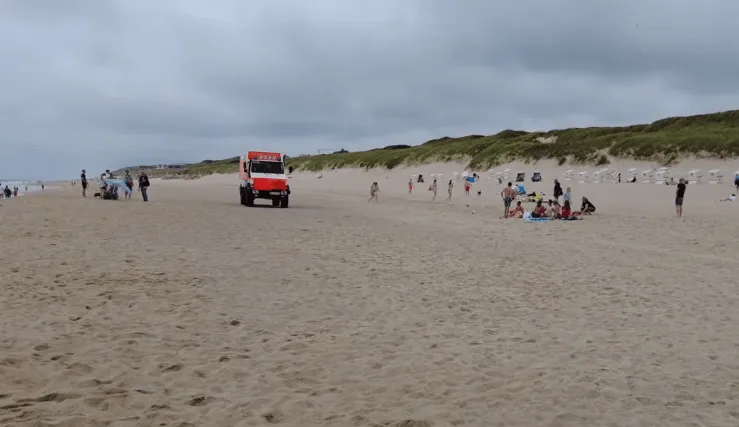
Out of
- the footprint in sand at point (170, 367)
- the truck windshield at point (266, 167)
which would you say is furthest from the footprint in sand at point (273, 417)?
the truck windshield at point (266, 167)

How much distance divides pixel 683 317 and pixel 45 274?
10.8 metres

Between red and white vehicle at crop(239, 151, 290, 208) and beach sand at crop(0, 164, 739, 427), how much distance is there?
14231 millimetres

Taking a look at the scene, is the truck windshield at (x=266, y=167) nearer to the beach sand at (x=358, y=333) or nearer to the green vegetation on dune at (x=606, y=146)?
the beach sand at (x=358, y=333)

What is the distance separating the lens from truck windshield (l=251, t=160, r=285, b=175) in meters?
29.5

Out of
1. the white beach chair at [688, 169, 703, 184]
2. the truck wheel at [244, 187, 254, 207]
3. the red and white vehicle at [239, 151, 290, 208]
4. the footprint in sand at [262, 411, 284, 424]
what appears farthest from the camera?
the white beach chair at [688, 169, 703, 184]

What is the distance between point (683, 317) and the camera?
8.02m

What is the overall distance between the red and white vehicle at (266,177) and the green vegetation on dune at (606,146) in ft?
127

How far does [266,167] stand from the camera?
29594 mm

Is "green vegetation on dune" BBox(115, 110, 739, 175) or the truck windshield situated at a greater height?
"green vegetation on dune" BBox(115, 110, 739, 175)

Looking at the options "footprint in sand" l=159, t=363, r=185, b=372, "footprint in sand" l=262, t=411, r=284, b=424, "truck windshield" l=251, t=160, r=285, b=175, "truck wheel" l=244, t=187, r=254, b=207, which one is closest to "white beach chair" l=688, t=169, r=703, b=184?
"truck windshield" l=251, t=160, r=285, b=175

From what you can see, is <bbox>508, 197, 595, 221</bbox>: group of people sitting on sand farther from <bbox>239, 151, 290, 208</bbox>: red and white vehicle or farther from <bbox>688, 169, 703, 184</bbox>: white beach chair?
<bbox>688, 169, 703, 184</bbox>: white beach chair

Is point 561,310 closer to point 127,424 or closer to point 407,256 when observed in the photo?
point 407,256

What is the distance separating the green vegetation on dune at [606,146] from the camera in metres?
50.3

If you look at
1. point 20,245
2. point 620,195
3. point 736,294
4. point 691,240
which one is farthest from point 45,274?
point 620,195
